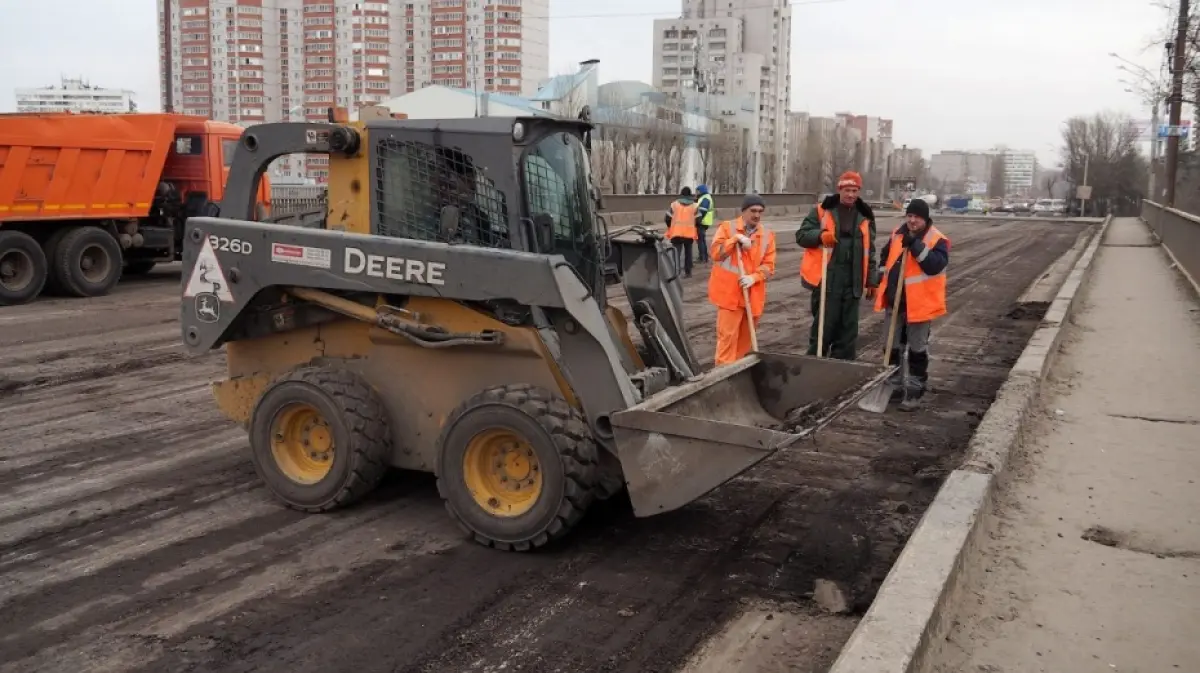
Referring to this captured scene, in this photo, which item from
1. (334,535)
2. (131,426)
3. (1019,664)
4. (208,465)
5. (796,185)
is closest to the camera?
(1019,664)

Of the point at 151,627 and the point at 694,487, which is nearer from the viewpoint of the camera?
the point at 151,627

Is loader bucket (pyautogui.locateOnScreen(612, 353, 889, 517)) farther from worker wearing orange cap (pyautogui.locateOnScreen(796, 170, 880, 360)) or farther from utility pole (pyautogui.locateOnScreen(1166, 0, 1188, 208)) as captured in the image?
utility pole (pyautogui.locateOnScreen(1166, 0, 1188, 208))

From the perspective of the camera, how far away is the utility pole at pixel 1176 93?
29.9 m

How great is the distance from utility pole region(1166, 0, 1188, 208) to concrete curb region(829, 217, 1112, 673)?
28.0 metres

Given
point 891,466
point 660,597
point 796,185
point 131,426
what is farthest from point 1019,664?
point 796,185

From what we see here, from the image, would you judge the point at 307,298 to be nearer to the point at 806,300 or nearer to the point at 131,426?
the point at 131,426

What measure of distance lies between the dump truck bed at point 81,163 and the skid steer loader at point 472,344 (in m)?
9.82

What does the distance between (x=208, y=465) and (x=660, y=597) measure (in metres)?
3.36

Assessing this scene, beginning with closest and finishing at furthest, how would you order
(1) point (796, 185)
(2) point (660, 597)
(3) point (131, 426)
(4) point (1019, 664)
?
(4) point (1019, 664) < (2) point (660, 597) < (3) point (131, 426) < (1) point (796, 185)

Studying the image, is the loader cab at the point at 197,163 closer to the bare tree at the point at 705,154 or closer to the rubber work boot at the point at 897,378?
the rubber work boot at the point at 897,378

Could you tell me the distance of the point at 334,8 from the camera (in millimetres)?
86562

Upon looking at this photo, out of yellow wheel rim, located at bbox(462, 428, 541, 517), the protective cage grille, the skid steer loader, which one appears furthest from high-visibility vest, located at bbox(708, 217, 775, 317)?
yellow wheel rim, located at bbox(462, 428, 541, 517)

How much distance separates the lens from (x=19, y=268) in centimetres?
1427

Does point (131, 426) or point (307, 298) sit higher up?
point (307, 298)
